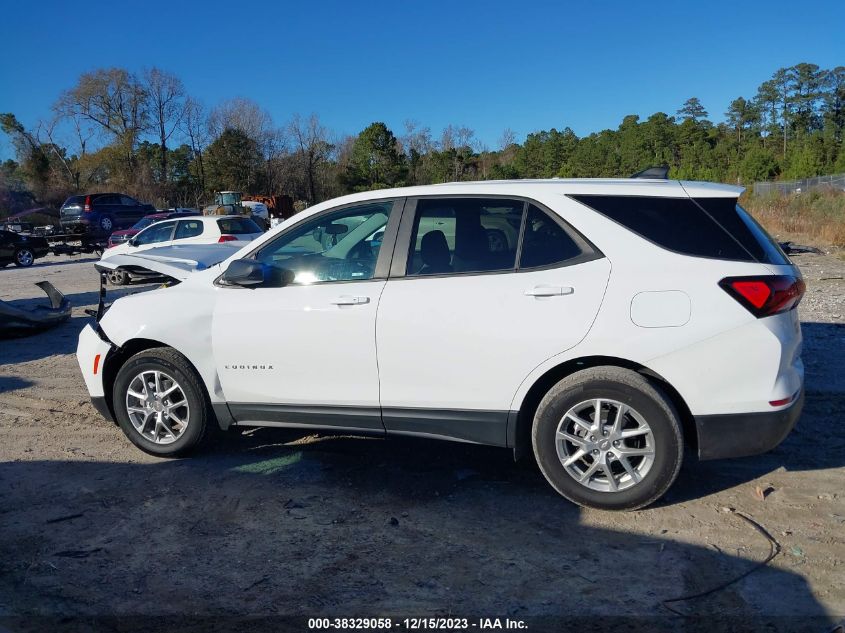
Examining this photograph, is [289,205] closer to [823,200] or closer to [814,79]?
[823,200]

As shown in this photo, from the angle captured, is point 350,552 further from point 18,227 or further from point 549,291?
point 18,227

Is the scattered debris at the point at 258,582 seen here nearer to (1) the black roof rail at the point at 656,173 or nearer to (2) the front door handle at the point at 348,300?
(2) the front door handle at the point at 348,300

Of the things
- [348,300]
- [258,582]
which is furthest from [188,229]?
[258,582]

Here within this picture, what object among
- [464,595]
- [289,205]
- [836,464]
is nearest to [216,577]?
[464,595]

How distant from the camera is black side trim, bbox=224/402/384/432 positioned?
4.17 metres

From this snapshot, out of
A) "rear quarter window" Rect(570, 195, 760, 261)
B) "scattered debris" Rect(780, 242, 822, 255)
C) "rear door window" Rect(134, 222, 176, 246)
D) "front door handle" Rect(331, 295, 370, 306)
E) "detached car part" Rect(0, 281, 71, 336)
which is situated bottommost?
"scattered debris" Rect(780, 242, 822, 255)

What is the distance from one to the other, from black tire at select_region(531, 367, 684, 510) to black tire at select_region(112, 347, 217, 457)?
7.63 ft

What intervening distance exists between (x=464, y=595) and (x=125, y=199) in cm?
3157

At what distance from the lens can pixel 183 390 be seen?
459cm

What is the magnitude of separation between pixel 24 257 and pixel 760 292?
82.5 ft

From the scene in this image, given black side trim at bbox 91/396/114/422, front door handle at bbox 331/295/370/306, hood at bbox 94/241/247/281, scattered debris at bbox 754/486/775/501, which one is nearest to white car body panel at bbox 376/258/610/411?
front door handle at bbox 331/295/370/306

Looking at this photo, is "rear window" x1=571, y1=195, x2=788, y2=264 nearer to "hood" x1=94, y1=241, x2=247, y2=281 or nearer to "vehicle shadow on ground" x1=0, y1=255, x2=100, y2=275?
"hood" x1=94, y1=241, x2=247, y2=281

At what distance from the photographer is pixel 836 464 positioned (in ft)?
14.4

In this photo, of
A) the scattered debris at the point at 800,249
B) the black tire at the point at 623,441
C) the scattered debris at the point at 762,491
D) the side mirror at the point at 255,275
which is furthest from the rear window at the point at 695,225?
the scattered debris at the point at 800,249
